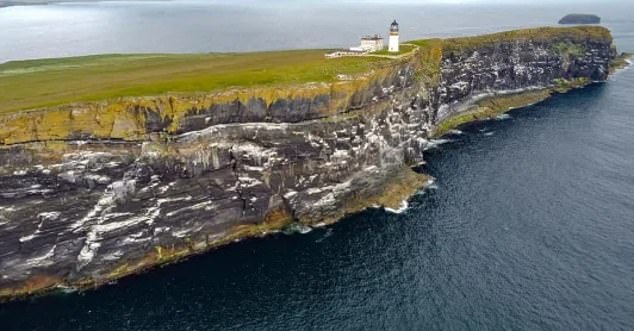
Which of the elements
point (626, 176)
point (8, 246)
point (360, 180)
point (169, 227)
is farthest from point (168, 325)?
point (626, 176)

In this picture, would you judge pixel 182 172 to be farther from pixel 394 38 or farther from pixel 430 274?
pixel 394 38

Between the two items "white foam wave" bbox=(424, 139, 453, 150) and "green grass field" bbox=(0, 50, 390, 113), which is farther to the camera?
"white foam wave" bbox=(424, 139, 453, 150)

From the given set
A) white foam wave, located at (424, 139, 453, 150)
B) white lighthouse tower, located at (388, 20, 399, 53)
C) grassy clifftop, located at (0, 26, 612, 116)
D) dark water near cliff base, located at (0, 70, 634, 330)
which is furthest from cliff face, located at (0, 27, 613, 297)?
white foam wave, located at (424, 139, 453, 150)

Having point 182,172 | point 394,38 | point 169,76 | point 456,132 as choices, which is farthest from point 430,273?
point 456,132

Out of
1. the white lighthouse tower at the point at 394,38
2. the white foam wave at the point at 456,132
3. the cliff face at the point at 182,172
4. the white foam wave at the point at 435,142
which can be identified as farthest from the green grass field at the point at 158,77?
the white foam wave at the point at 456,132

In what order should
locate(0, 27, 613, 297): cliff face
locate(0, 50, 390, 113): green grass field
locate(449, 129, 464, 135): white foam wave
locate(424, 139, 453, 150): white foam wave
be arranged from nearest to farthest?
locate(0, 27, 613, 297): cliff face < locate(0, 50, 390, 113): green grass field < locate(424, 139, 453, 150): white foam wave < locate(449, 129, 464, 135): white foam wave

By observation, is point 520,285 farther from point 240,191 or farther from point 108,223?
point 108,223

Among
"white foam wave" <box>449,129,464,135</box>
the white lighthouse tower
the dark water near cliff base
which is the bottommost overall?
the dark water near cliff base

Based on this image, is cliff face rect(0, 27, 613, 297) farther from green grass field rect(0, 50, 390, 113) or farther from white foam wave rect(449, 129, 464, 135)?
white foam wave rect(449, 129, 464, 135)
